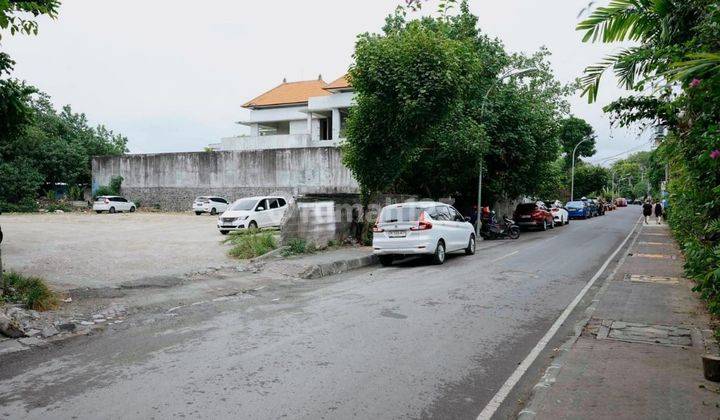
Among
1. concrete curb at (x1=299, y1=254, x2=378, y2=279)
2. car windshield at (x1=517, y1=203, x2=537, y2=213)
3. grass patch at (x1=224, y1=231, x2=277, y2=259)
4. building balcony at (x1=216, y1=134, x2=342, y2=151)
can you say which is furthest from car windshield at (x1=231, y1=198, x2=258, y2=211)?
building balcony at (x1=216, y1=134, x2=342, y2=151)

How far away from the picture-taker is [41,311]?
7844mm

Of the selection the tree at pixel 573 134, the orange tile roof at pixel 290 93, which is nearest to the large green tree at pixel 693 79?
the orange tile roof at pixel 290 93

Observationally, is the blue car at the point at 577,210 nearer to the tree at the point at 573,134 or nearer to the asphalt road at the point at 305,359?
the tree at the point at 573,134

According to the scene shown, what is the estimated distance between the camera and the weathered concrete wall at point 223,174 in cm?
3247

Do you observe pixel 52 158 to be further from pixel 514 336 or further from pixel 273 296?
pixel 514 336

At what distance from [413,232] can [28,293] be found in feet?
28.7

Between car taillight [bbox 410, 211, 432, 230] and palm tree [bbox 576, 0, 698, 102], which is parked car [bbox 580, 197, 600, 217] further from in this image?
palm tree [bbox 576, 0, 698, 102]

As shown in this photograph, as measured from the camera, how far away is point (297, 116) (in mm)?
45438

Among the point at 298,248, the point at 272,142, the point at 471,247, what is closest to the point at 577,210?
the point at 272,142

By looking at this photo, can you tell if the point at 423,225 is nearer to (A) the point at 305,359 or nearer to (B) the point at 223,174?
(A) the point at 305,359

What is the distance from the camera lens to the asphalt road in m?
4.41

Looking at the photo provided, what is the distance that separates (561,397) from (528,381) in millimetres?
571

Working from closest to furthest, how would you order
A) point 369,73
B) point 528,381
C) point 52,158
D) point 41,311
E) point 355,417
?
point 355,417 → point 528,381 → point 41,311 → point 369,73 → point 52,158

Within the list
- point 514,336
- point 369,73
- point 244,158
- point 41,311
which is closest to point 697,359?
point 514,336
